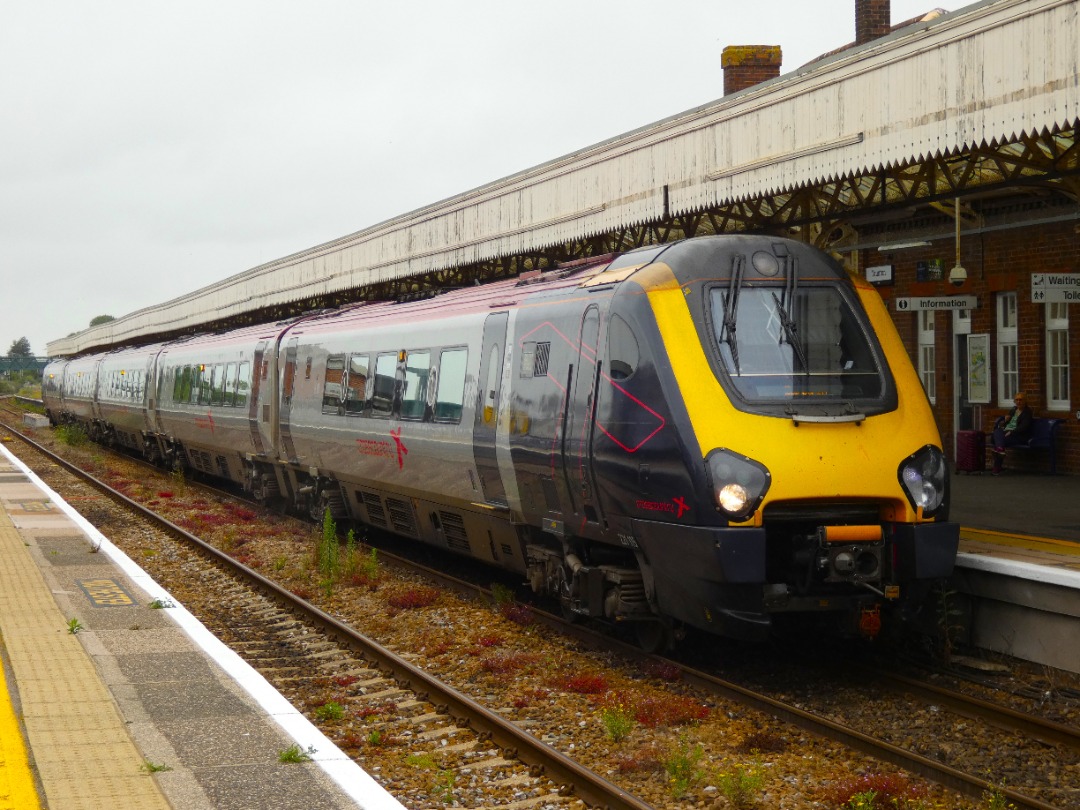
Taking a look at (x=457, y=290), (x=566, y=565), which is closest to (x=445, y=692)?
(x=566, y=565)

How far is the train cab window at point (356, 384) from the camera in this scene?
14578 mm

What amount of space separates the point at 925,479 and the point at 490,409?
4.04 metres

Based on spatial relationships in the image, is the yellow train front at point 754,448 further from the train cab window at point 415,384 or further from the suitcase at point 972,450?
the suitcase at point 972,450

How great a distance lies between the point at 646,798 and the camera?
644 cm

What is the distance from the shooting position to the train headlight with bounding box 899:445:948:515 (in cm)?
838

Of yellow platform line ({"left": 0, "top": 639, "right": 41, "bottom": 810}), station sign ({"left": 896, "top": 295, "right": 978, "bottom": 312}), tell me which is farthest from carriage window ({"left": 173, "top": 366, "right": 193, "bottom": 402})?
yellow platform line ({"left": 0, "top": 639, "right": 41, "bottom": 810})

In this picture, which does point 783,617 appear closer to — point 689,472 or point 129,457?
point 689,472

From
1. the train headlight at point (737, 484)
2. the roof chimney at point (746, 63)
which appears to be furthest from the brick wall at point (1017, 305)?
the train headlight at point (737, 484)

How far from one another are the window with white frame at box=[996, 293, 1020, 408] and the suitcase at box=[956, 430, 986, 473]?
1242 mm

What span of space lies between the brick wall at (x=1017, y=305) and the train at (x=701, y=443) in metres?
10.0

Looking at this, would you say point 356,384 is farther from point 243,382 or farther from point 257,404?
point 243,382

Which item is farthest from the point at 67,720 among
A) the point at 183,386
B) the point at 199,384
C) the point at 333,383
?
the point at 183,386

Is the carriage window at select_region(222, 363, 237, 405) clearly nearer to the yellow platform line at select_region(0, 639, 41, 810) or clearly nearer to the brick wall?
the brick wall

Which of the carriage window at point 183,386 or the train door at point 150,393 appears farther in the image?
the train door at point 150,393
